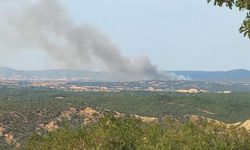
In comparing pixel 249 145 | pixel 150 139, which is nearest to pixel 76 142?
pixel 150 139

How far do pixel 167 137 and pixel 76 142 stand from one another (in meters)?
16.4

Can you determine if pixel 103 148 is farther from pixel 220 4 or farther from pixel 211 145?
pixel 220 4

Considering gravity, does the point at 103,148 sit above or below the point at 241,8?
below

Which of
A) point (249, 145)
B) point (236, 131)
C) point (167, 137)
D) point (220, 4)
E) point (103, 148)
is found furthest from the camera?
point (236, 131)

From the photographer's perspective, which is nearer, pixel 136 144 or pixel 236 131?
pixel 136 144

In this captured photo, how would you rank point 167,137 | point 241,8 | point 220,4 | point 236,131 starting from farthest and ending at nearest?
point 236,131
point 167,137
point 220,4
point 241,8

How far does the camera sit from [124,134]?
96625mm

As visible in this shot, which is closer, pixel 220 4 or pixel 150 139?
pixel 220 4

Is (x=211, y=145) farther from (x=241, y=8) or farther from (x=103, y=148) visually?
(x=241, y=8)

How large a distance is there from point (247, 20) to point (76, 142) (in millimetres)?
74113

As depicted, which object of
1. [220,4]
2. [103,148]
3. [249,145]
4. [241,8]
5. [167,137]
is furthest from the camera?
[249,145]

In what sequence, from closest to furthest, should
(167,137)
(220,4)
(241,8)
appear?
(241,8), (220,4), (167,137)

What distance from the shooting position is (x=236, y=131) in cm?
11644

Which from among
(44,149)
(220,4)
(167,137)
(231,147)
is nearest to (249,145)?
(231,147)
